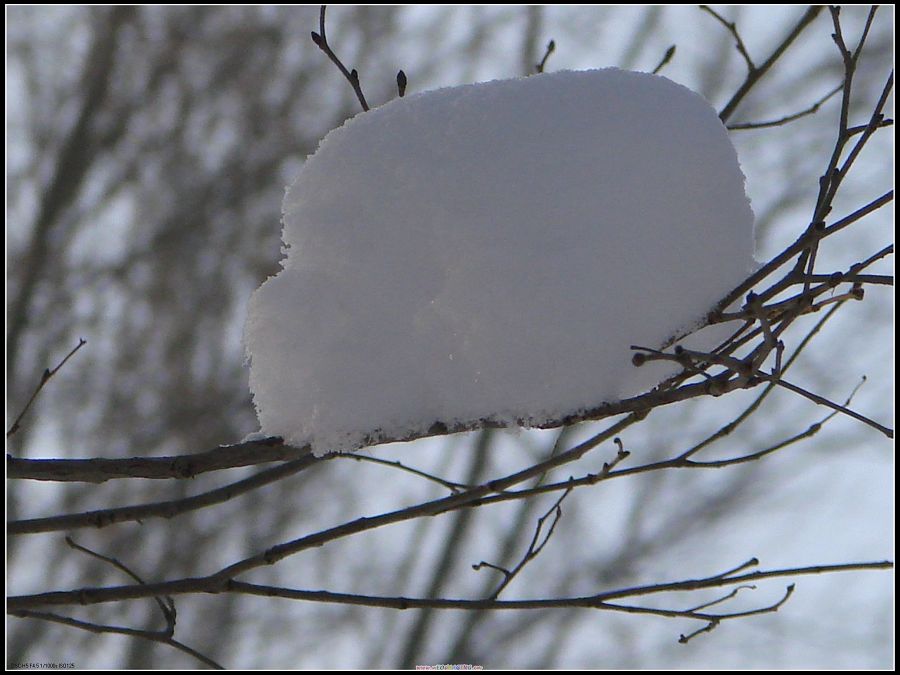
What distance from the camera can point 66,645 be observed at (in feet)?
17.2

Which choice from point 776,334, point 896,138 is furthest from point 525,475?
point 896,138

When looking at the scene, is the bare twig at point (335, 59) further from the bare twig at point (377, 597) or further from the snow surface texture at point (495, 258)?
the bare twig at point (377, 597)

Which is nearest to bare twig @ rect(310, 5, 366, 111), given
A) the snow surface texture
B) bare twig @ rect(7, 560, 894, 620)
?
the snow surface texture

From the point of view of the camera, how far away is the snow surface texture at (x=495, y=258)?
41.1 inches

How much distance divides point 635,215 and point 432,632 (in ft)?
18.4

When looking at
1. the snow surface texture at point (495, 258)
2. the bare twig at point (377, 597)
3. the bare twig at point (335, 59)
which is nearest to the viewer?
the snow surface texture at point (495, 258)

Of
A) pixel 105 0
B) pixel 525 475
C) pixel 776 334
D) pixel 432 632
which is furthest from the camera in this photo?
pixel 432 632

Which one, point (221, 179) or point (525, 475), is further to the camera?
point (221, 179)

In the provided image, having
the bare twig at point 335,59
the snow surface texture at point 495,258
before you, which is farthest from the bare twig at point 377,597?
the bare twig at point 335,59

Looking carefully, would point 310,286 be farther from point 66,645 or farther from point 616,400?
point 66,645

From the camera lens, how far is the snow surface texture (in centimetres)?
104

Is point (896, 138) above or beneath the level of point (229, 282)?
beneath

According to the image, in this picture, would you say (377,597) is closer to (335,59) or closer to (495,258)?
(495,258)

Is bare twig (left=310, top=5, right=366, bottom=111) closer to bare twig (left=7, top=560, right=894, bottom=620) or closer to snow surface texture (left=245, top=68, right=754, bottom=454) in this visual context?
snow surface texture (left=245, top=68, right=754, bottom=454)
